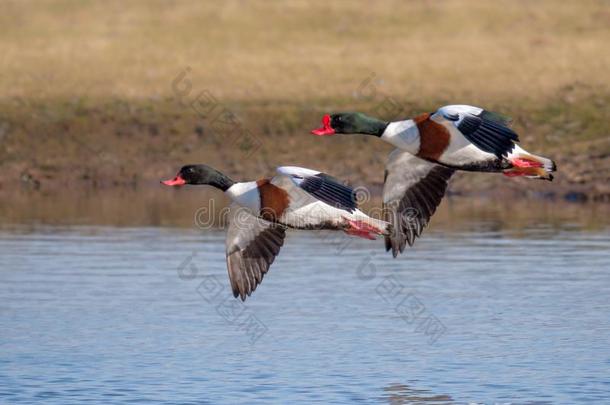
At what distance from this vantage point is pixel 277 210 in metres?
16.7

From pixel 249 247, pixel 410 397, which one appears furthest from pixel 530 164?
pixel 249 247

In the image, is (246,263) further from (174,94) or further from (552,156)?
(174,94)

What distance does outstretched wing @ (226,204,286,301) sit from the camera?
17797 mm

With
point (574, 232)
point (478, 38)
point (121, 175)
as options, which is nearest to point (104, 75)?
point (121, 175)

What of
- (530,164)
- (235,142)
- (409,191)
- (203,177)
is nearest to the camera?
(530,164)

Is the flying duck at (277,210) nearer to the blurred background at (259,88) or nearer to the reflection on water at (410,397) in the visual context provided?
the reflection on water at (410,397)

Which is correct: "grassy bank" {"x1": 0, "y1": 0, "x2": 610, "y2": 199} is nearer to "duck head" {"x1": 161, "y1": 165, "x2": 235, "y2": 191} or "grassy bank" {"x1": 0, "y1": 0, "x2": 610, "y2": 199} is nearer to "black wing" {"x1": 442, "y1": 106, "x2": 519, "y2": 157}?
"duck head" {"x1": 161, "y1": 165, "x2": 235, "y2": 191}

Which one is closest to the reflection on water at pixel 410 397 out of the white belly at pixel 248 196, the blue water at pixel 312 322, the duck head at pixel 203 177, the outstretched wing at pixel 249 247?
the blue water at pixel 312 322

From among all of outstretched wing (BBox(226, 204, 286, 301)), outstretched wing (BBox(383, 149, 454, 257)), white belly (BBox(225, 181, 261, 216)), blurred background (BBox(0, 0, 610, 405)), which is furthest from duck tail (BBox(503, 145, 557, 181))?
outstretched wing (BBox(226, 204, 286, 301))

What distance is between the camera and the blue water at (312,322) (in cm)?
1753

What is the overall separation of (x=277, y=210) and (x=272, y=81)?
26526 mm

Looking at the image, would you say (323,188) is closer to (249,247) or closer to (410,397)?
(249,247)

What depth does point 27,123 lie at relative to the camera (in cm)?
4019

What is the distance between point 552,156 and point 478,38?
39.1 ft
